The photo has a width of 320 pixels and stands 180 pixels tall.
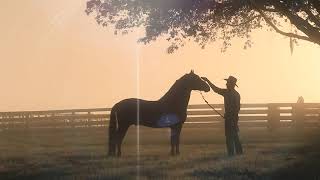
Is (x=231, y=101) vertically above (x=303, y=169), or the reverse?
(x=231, y=101)

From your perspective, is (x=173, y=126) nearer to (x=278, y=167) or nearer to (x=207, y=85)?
(x=207, y=85)

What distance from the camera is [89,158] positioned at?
1869 cm

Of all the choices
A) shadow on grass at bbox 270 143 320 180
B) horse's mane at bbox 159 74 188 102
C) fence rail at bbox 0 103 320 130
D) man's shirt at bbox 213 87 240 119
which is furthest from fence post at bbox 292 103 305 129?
man's shirt at bbox 213 87 240 119

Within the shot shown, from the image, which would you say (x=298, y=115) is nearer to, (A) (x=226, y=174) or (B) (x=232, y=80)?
(B) (x=232, y=80)

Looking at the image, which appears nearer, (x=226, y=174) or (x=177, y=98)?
(x=226, y=174)

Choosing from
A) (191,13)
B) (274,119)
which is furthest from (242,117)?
(191,13)

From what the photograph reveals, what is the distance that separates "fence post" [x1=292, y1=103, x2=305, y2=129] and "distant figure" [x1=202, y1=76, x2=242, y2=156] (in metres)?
15.2

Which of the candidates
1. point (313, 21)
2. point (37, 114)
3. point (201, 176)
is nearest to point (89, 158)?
point (201, 176)

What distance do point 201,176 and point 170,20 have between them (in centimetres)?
856

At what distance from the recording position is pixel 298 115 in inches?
1319

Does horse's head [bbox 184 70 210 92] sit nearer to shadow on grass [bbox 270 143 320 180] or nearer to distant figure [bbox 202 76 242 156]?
distant figure [bbox 202 76 242 156]

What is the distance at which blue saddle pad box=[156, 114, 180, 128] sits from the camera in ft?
63.4

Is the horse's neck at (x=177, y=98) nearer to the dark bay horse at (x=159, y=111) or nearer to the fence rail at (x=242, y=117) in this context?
the dark bay horse at (x=159, y=111)

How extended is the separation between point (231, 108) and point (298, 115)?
16.1 meters
